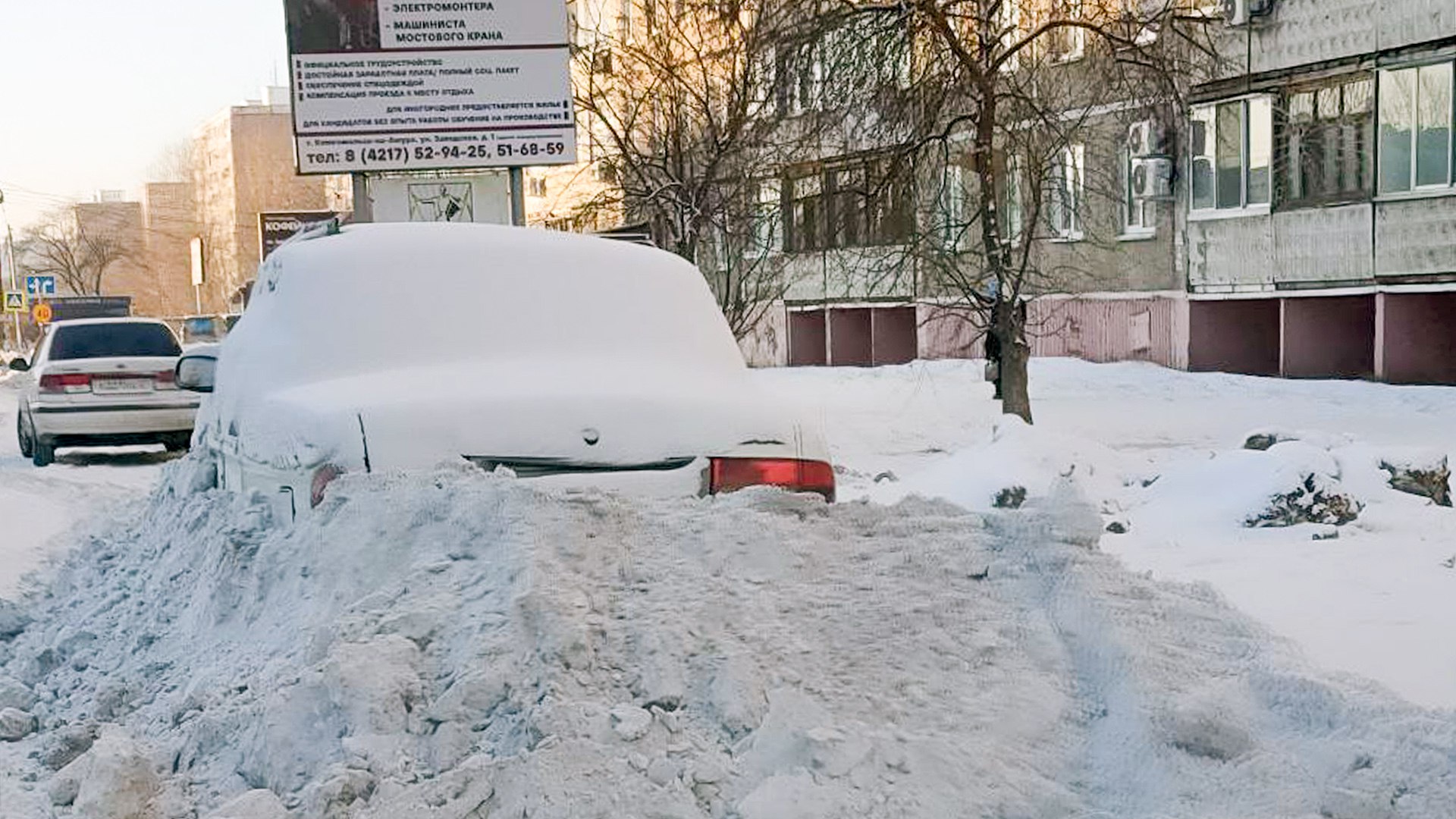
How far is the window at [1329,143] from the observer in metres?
19.6

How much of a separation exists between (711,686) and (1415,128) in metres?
18.5

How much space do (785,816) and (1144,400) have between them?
1767 centimetres

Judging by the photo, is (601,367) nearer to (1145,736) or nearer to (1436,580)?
(1145,736)

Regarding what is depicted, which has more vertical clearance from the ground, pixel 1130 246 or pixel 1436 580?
pixel 1130 246

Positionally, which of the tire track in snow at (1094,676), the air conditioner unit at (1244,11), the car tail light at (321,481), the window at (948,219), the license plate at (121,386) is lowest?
the tire track in snow at (1094,676)

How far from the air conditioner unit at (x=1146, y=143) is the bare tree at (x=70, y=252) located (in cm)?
7300

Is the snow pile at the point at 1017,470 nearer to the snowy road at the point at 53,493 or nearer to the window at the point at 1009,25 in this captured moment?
the window at the point at 1009,25

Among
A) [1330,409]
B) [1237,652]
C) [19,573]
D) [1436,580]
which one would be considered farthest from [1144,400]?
[1237,652]

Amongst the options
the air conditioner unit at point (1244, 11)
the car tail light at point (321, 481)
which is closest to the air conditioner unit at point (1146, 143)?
the air conditioner unit at point (1244, 11)

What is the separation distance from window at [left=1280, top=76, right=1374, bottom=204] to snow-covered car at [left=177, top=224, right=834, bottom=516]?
16583mm

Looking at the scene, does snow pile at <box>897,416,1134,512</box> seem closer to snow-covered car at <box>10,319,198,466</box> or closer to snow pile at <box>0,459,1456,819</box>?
snow pile at <box>0,459,1456,819</box>

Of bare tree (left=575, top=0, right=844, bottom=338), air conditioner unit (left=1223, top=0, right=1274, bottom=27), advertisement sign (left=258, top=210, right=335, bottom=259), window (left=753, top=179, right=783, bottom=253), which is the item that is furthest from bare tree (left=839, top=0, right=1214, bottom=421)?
advertisement sign (left=258, top=210, right=335, bottom=259)

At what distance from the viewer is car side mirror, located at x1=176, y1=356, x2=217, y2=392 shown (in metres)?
6.18

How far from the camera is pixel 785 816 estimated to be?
2852mm
